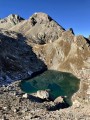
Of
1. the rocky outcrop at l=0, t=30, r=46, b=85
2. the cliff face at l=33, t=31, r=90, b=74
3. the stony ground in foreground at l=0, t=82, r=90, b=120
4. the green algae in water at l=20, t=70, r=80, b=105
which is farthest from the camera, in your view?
the cliff face at l=33, t=31, r=90, b=74

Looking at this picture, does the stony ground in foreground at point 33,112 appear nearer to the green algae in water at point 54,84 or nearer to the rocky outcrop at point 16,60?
the green algae in water at point 54,84

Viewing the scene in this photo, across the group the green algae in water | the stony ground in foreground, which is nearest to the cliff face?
the green algae in water

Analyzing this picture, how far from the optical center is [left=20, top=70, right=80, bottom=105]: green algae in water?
101181 millimetres

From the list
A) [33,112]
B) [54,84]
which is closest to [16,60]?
[54,84]

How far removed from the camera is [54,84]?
117 meters

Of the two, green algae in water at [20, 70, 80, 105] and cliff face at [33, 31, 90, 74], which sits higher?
cliff face at [33, 31, 90, 74]

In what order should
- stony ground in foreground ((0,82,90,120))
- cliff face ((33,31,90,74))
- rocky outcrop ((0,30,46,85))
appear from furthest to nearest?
cliff face ((33,31,90,74)), rocky outcrop ((0,30,46,85)), stony ground in foreground ((0,82,90,120))

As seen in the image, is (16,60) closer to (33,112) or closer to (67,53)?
(67,53)

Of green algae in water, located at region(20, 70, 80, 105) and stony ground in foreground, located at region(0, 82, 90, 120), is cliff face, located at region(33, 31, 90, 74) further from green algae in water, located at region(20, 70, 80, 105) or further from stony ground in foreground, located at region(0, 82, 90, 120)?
stony ground in foreground, located at region(0, 82, 90, 120)

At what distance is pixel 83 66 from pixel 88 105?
336 ft

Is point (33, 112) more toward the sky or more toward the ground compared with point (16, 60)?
more toward the ground

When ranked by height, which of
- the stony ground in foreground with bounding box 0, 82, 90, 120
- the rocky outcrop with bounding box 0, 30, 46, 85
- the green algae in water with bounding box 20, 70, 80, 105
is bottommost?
the stony ground in foreground with bounding box 0, 82, 90, 120

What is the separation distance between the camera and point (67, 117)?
45.2m

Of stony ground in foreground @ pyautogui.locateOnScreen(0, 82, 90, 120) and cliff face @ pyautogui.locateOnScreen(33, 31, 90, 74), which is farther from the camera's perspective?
cliff face @ pyautogui.locateOnScreen(33, 31, 90, 74)
